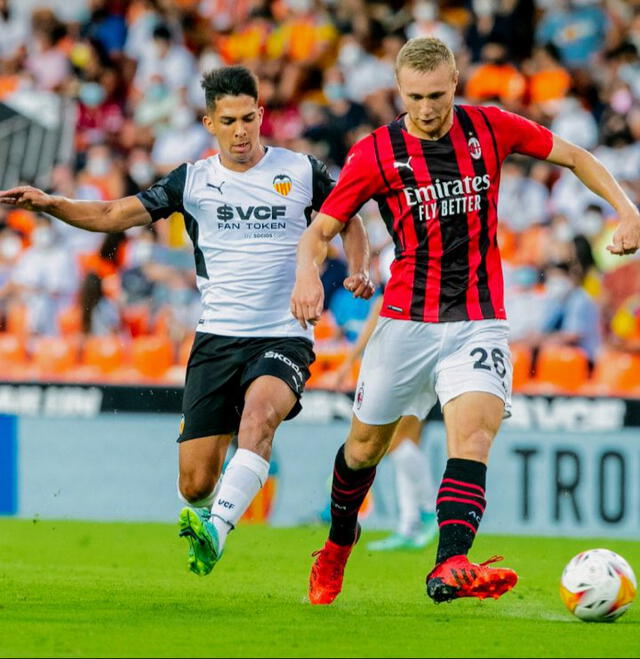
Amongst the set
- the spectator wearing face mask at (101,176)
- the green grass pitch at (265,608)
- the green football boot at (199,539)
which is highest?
the spectator wearing face mask at (101,176)

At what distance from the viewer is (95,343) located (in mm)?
14523

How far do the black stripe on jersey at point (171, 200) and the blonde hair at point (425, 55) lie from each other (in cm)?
164

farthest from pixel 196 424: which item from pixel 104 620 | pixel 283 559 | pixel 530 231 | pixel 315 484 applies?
pixel 530 231

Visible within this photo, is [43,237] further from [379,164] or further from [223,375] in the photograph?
[379,164]

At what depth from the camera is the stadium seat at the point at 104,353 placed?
1436cm

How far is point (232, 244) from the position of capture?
786 cm

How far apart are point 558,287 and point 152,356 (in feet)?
12.7

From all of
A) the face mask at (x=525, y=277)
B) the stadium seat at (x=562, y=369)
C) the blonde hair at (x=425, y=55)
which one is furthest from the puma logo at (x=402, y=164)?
the face mask at (x=525, y=277)

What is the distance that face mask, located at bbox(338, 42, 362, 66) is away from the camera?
693 inches

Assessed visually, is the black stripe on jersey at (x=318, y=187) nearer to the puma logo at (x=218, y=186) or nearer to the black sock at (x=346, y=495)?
the puma logo at (x=218, y=186)

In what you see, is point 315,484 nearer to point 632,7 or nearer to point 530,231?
point 530,231

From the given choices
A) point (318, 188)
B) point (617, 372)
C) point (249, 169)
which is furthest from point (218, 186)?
point (617, 372)

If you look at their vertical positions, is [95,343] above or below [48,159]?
below

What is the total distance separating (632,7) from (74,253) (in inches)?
261
